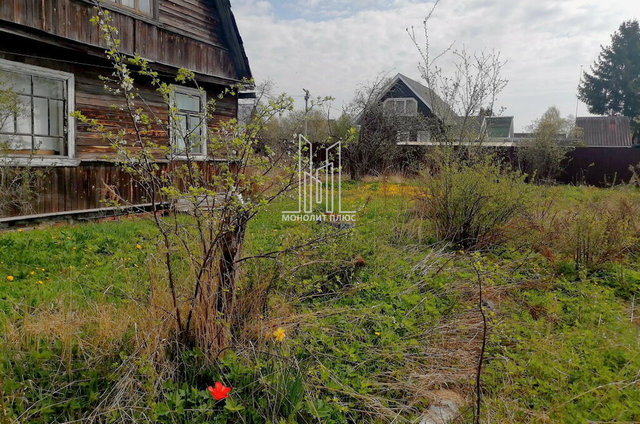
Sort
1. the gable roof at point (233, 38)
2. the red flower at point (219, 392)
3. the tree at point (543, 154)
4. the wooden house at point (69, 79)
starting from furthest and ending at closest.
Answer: the tree at point (543, 154) < the gable roof at point (233, 38) < the wooden house at point (69, 79) < the red flower at point (219, 392)

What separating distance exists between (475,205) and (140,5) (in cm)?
710

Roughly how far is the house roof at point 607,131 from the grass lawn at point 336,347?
33.7 meters

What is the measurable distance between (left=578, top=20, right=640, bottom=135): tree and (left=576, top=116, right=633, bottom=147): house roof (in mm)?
1565

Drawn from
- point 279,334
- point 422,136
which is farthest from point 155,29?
point 422,136

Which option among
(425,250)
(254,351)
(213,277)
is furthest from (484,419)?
(425,250)

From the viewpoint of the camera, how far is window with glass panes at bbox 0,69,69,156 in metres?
6.07

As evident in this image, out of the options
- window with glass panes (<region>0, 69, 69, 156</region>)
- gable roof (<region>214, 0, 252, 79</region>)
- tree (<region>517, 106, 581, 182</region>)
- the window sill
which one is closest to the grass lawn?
the window sill

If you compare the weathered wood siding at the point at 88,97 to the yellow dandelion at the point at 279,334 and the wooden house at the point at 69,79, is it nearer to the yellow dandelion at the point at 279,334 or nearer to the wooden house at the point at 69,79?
the wooden house at the point at 69,79

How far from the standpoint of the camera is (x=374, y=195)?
29.8ft

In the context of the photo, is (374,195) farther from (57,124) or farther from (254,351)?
(254,351)

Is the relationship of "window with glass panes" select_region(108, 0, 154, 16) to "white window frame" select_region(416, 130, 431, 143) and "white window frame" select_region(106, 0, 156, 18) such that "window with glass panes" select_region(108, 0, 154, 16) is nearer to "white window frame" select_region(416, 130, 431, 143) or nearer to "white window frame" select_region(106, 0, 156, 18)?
"white window frame" select_region(106, 0, 156, 18)

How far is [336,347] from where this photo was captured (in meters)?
2.42

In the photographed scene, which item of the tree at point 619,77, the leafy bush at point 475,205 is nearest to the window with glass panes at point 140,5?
the leafy bush at point 475,205

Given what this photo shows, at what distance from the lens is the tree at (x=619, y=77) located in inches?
1316
